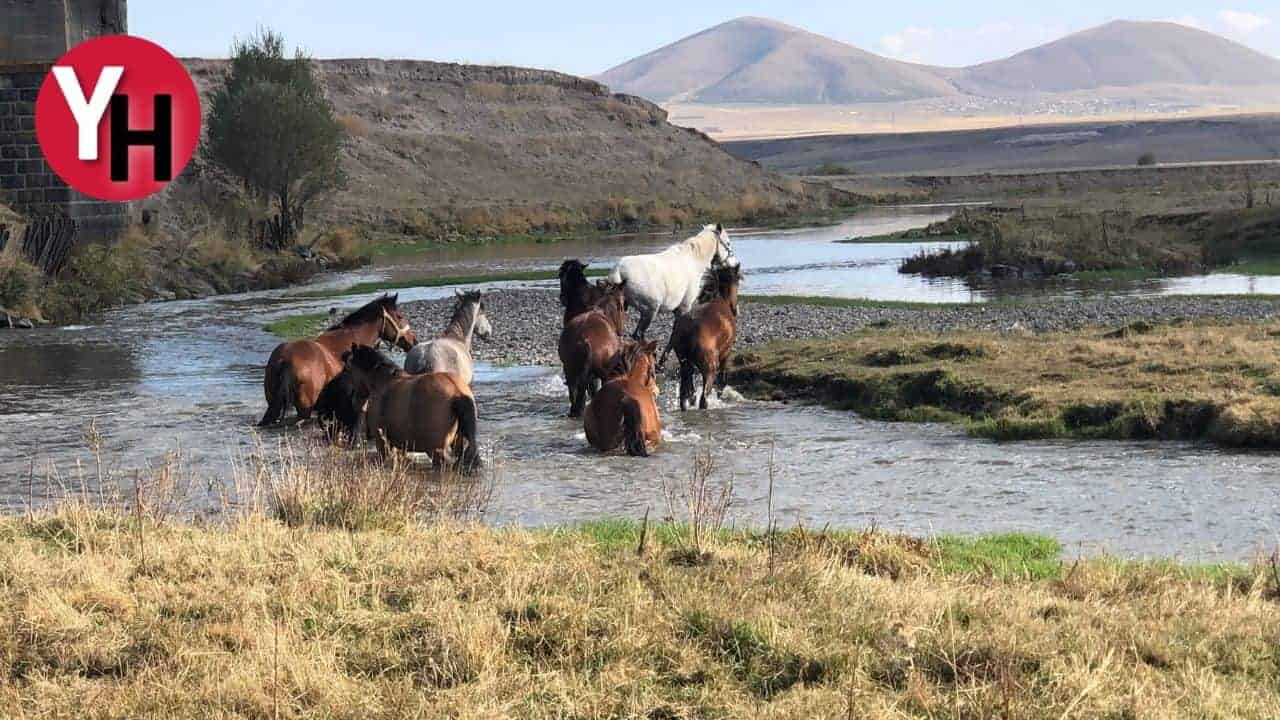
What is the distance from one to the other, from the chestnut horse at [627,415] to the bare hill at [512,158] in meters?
54.3

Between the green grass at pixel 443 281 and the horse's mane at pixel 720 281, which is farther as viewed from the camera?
the green grass at pixel 443 281

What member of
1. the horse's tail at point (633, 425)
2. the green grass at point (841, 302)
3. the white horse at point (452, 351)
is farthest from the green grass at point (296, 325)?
the horse's tail at point (633, 425)

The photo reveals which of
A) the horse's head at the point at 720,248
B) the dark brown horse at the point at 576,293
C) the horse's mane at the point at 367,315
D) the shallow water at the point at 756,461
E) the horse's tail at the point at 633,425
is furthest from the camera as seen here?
the horse's head at the point at 720,248

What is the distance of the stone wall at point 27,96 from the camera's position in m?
36.4

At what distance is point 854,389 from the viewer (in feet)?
53.9

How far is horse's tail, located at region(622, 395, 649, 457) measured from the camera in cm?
1280

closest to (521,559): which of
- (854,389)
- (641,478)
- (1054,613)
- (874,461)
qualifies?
(1054,613)

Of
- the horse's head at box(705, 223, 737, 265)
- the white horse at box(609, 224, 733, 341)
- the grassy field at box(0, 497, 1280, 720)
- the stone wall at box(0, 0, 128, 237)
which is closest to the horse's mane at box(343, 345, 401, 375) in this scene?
the grassy field at box(0, 497, 1280, 720)

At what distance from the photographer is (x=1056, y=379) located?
15.6 metres

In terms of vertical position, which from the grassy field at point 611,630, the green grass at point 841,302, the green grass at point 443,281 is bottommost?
the green grass at point 443,281

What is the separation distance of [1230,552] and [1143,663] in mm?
3185

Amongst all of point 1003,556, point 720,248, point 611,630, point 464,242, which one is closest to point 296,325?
point 720,248

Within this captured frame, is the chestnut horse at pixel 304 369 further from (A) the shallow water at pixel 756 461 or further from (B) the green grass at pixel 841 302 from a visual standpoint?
(B) the green grass at pixel 841 302

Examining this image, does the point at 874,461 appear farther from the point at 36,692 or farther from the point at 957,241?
the point at 957,241
